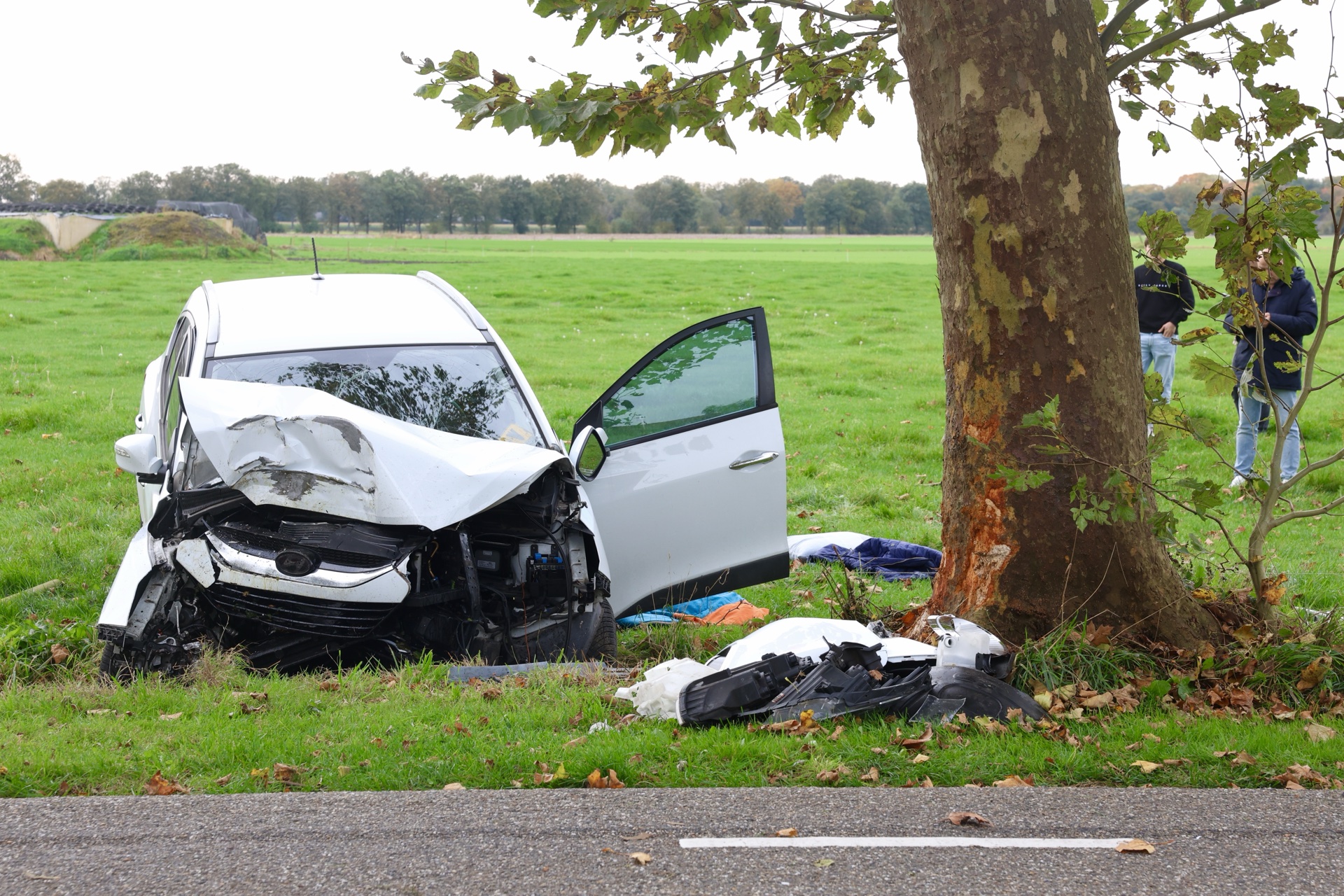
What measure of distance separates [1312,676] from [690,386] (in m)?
3.27

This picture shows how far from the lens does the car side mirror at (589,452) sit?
5.71 m

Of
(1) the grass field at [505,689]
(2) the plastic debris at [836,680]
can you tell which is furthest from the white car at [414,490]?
(2) the plastic debris at [836,680]

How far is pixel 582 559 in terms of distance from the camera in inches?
212

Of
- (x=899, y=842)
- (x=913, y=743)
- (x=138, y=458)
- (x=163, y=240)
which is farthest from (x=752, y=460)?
(x=163, y=240)

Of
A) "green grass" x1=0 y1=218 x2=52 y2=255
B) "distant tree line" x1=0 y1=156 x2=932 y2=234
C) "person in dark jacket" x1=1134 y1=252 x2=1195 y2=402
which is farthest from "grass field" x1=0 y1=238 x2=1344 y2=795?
"distant tree line" x1=0 y1=156 x2=932 y2=234

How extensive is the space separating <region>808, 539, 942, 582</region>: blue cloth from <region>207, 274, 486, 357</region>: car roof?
3.08 metres

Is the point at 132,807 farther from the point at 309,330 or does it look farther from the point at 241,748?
the point at 309,330

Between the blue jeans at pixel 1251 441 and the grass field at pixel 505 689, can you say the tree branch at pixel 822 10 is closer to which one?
the grass field at pixel 505 689

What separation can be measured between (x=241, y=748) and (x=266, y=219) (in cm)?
11743

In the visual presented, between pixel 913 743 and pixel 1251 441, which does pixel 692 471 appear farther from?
pixel 1251 441

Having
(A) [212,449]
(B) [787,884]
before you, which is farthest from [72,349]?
(B) [787,884]

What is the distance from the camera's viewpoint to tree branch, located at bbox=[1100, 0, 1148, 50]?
5.11 meters

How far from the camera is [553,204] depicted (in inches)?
4747

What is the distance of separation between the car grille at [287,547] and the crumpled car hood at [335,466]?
16cm
